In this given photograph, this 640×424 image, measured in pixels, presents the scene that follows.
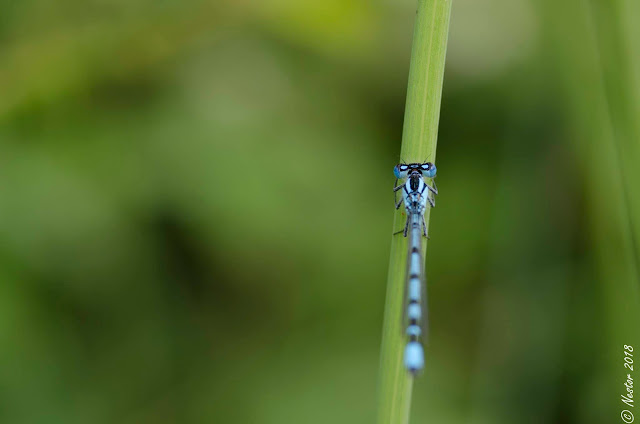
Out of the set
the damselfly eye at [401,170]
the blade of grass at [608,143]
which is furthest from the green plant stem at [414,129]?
the blade of grass at [608,143]

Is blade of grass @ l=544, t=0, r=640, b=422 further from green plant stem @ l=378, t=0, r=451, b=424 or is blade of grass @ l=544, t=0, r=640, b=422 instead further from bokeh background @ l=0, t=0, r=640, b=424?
green plant stem @ l=378, t=0, r=451, b=424

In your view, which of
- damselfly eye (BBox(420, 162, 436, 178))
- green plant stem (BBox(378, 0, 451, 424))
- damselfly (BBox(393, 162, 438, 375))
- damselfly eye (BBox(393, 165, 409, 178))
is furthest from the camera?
damselfly eye (BBox(393, 165, 409, 178))

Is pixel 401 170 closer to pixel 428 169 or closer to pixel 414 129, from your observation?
pixel 428 169

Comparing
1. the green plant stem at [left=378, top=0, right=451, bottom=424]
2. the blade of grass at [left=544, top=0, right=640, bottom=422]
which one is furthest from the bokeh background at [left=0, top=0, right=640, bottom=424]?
the green plant stem at [left=378, top=0, right=451, bottom=424]

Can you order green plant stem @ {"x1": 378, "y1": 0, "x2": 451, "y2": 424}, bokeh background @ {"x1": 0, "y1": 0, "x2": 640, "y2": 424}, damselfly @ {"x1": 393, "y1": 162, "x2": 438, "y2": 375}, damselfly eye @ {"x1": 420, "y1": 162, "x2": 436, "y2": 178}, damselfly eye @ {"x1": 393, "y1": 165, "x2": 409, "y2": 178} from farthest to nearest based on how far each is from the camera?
bokeh background @ {"x1": 0, "y1": 0, "x2": 640, "y2": 424}
damselfly eye @ {"x1": 393, "y1": 165, "x2": 409, "y2": 178}
damselfly eye @ {"x1": 420, "y1": 162, "x2": 436, "y2": 178}
damselfly @ {"x1": 393, "y1": 162, "x2": 438, "y2": 375}
green plant stem @ {"x1": 378, "y1": 0, "x2": 451, "y2": 424}

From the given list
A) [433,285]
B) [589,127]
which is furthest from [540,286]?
[589,127]

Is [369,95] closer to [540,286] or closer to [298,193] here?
[298,193]
